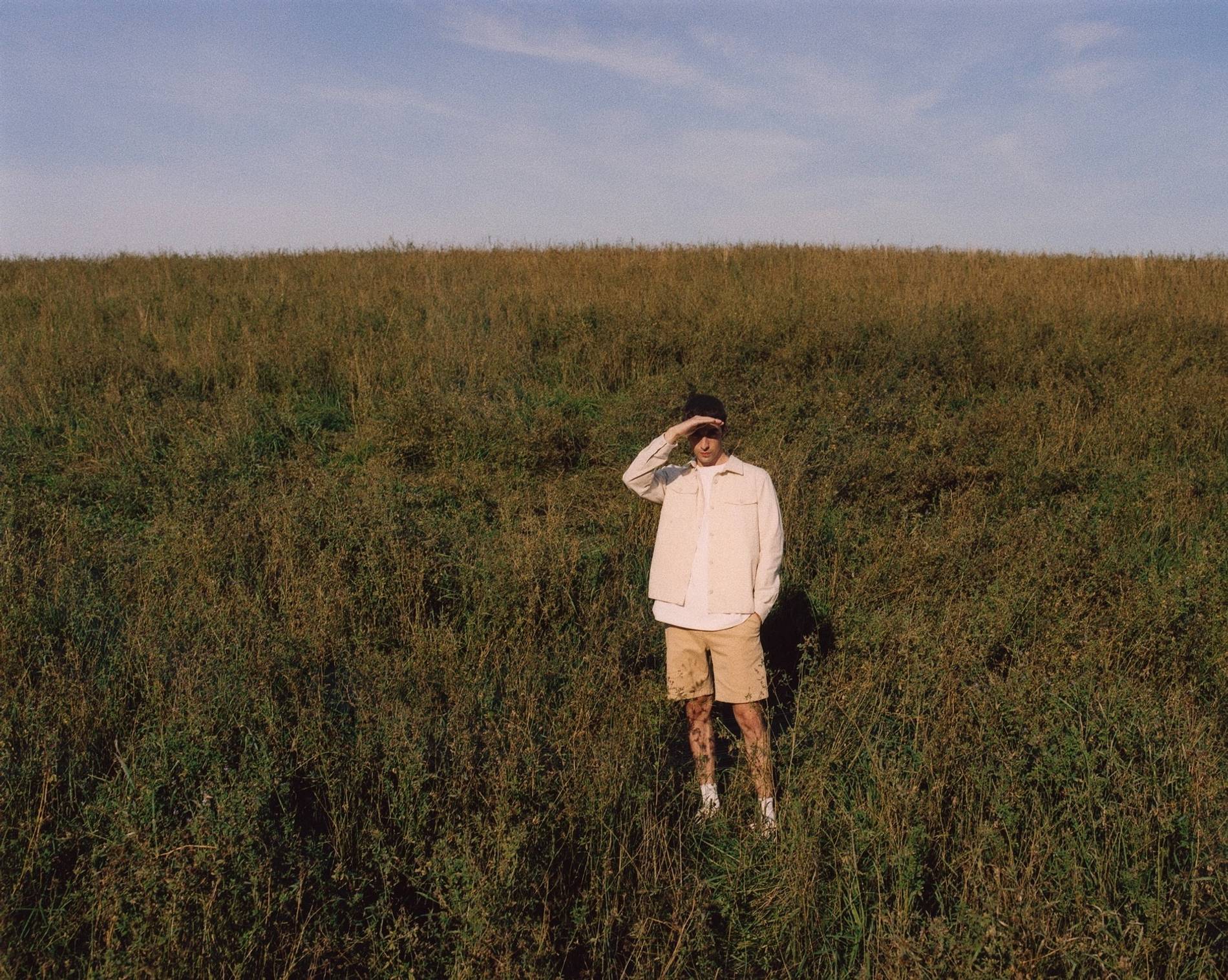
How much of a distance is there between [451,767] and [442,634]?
4.72 ft

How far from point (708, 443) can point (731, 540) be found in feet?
1.54

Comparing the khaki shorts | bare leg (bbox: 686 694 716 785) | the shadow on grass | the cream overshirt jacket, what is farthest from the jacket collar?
the shadow on grass

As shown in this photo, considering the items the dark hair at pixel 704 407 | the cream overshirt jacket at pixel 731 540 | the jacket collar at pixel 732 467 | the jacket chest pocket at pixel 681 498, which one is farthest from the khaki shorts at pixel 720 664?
the dark hair at pixel 704 407

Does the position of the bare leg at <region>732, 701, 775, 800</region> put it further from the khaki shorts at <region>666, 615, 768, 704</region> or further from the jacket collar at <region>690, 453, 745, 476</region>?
the jacket collar at <region>690, 453, 745, 476</region>

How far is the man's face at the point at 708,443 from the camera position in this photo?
407 cm

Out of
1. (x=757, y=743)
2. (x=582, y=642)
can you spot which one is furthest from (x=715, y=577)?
(x=582, y=642)

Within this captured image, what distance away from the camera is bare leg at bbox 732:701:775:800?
3547mm

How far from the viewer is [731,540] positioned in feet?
13.1

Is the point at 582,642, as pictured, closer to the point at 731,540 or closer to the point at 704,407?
the point at 731,540

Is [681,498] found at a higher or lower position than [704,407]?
lower

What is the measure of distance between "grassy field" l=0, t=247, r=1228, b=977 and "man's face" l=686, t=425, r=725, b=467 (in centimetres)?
115

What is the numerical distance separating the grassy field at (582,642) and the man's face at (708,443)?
115 cm

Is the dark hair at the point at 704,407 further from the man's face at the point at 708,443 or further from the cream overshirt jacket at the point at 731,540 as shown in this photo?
the cream overshirt jacket at the point at 731,540

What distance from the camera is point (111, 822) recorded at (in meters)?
2.94
